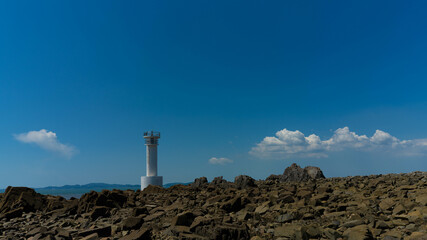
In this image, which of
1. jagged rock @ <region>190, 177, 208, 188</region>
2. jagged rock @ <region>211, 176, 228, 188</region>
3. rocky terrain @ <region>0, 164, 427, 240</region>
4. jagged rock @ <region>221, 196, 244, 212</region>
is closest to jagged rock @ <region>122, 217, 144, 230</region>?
rocky terrain @ <region>0, 164, 427, 240</region>

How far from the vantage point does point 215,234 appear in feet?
28.3

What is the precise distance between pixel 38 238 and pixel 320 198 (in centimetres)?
1110

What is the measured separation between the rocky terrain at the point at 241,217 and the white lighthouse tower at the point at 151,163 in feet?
73.7

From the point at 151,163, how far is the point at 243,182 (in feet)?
78.9


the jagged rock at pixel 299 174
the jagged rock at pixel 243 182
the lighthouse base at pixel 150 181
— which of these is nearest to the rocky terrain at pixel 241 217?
the jagged rock at pixel 243 182

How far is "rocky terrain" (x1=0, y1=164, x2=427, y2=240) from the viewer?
8453 millimetres

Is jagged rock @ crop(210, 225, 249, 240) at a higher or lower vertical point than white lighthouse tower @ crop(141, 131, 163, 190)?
lower

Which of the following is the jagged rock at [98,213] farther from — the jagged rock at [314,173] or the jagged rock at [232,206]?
the jagged rock at [314,173]

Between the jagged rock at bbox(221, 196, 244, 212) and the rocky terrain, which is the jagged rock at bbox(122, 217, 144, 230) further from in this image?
the jagged rock at bbox(221, 196, 244, 212)

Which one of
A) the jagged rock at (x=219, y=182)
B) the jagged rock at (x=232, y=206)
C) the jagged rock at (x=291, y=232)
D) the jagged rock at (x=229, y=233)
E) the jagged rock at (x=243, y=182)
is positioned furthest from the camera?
the jagged rock at (x=219, y=182)

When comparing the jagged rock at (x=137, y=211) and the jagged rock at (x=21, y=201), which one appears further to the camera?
the jagged rock at (x=21, y=201)

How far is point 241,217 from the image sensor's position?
10.7 metres

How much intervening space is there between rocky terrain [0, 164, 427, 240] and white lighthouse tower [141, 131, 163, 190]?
22.5 m

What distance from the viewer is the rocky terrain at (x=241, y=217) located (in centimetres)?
845
